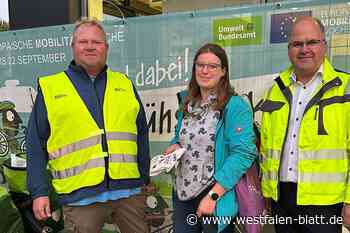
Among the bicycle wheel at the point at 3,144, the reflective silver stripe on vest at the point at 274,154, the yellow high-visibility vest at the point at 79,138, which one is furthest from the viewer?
the bicycle wheel at the point at 3,144

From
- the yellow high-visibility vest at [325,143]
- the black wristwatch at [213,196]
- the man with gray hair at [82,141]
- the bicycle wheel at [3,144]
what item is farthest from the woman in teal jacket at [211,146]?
the bicycle wheel at [3,144]

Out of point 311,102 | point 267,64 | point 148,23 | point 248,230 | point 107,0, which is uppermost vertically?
point 107,0

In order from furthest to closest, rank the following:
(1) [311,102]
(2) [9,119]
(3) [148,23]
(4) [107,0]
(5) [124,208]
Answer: (4) [107,0] → (2) [9,119] → (3) [148,23] → (5) [124,208] → (1) [311,102]

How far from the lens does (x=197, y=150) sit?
2.12 m

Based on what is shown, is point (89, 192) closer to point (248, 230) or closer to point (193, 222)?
point (193, 222)

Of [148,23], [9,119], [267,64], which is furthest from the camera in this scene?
[9,119]

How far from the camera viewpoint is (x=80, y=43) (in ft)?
7.34

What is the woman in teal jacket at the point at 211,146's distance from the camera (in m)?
2.01

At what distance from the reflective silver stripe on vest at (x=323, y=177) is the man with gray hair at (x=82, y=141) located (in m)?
0.97

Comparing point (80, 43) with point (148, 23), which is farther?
point (148, 23)

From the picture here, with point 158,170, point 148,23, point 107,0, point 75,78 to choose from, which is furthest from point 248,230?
point 107,0

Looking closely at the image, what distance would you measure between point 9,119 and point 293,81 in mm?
2925

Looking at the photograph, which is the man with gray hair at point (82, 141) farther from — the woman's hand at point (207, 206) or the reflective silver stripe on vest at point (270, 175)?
the reflective silver stripe on vest at point (270, 175)

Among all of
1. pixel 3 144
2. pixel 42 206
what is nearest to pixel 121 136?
pixel 42 206
